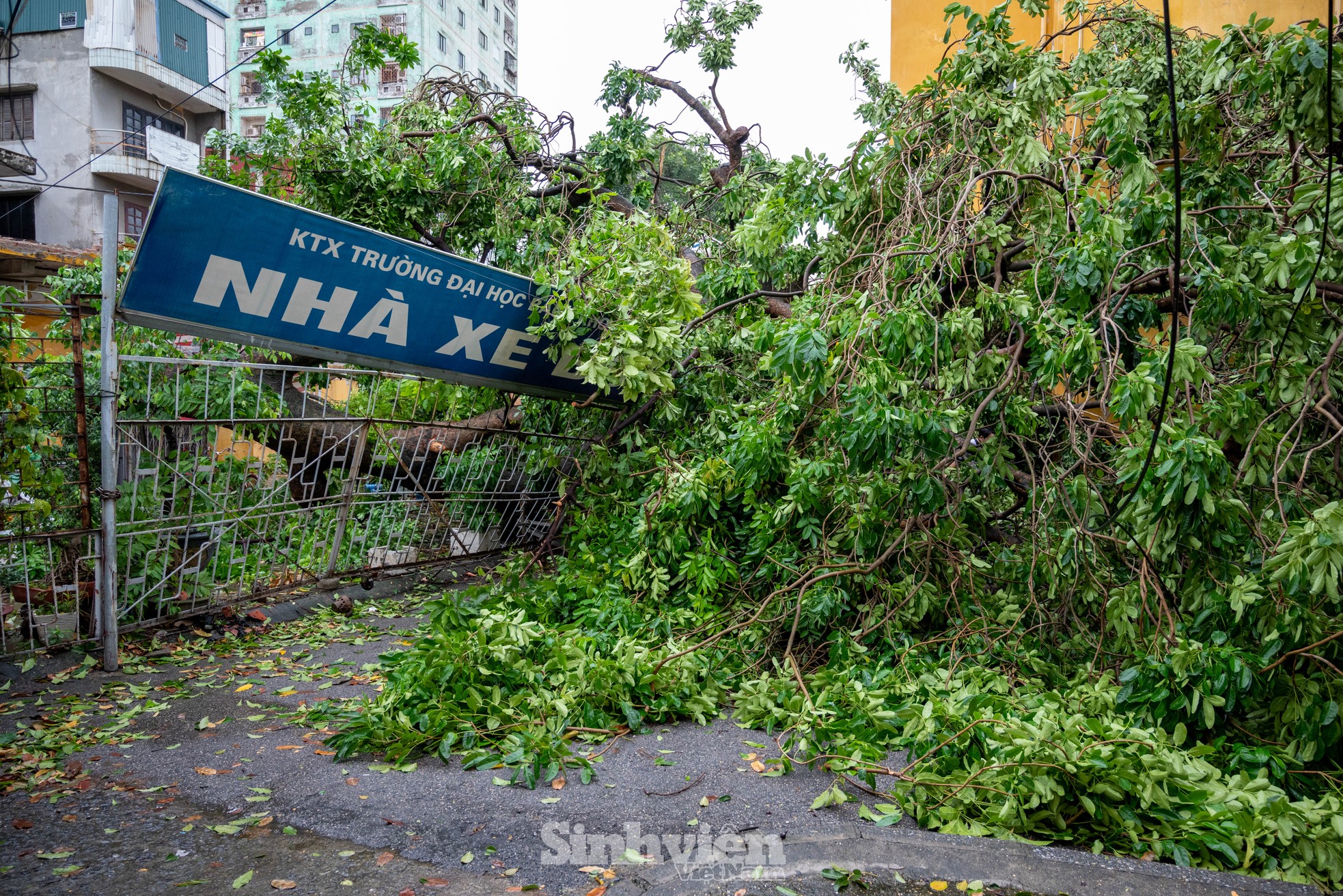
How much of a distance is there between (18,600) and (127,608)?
0.86 meters

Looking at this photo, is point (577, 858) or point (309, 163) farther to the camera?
point (309, 163)

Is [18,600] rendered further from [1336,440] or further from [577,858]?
[1336,440]

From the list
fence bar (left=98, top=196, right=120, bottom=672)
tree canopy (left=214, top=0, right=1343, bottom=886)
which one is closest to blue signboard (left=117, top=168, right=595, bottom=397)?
fence bar (left=98, top=196, right=120, bottom=672)

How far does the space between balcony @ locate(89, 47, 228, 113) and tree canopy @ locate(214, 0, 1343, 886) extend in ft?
54.6

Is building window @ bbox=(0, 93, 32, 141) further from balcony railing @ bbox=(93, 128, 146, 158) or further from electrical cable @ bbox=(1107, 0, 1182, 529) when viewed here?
electrical cable @ bbox=(1107, 0, 1182, 529)

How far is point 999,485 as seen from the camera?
16.3ft

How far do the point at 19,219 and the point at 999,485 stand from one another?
22.0 metres

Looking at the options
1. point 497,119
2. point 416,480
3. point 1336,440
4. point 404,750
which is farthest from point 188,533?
point 1336,440

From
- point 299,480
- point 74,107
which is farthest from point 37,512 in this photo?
point 74,107

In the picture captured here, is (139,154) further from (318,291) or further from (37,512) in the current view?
(37,512)

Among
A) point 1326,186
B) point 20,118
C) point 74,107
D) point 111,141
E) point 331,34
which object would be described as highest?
point 331,34

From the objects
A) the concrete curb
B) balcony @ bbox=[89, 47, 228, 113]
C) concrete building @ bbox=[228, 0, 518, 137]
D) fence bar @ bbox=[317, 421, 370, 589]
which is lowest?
the concrete curb

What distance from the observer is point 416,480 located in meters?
7.09

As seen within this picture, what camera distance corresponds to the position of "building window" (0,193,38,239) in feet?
61.0
